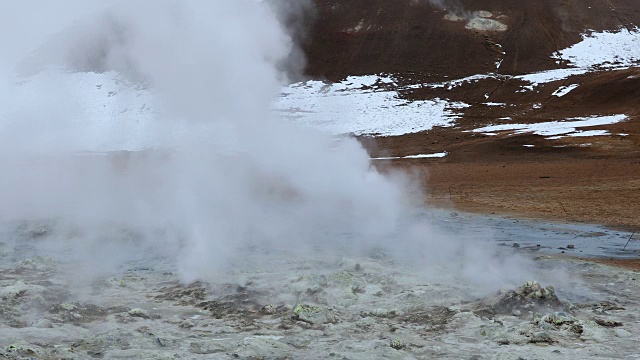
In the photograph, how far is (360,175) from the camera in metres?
16.0

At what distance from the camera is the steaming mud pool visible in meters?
6.80

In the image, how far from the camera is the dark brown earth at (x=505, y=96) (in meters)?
18.6

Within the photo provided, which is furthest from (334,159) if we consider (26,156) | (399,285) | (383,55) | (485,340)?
(383,55)

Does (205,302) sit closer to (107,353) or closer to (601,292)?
(107,353)

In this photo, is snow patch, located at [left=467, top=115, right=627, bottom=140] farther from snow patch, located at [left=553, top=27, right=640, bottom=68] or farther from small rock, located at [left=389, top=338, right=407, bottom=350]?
small rock, located at [left=389, top=338, right=407, bottom=350]

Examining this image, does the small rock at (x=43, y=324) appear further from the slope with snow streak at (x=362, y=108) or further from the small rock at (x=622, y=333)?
the slope with snow streak at (x=362, y=108)

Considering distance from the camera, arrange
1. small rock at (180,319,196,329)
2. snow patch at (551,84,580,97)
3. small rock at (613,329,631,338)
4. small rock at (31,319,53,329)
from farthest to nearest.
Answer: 1. snow patch at (551,84,580,97)
2. small rock at (180,319,196,329)
3. small rock at (31,319,53,329)
4. small rock at (613,329,631,338)

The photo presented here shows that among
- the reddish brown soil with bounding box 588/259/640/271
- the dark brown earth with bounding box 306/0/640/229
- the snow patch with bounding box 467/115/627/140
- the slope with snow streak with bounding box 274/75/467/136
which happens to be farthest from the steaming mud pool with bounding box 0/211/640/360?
the slope with snow streak with bounding box 274/75/467/136

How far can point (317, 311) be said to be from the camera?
8.01 m

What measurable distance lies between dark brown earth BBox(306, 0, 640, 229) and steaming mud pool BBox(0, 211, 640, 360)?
6.72 m

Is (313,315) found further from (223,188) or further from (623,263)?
(223,188)

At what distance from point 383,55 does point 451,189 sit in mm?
28592

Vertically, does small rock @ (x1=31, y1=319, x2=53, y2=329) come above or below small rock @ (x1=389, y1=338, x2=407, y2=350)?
above

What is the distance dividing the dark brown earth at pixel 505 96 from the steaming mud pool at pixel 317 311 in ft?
22.1
